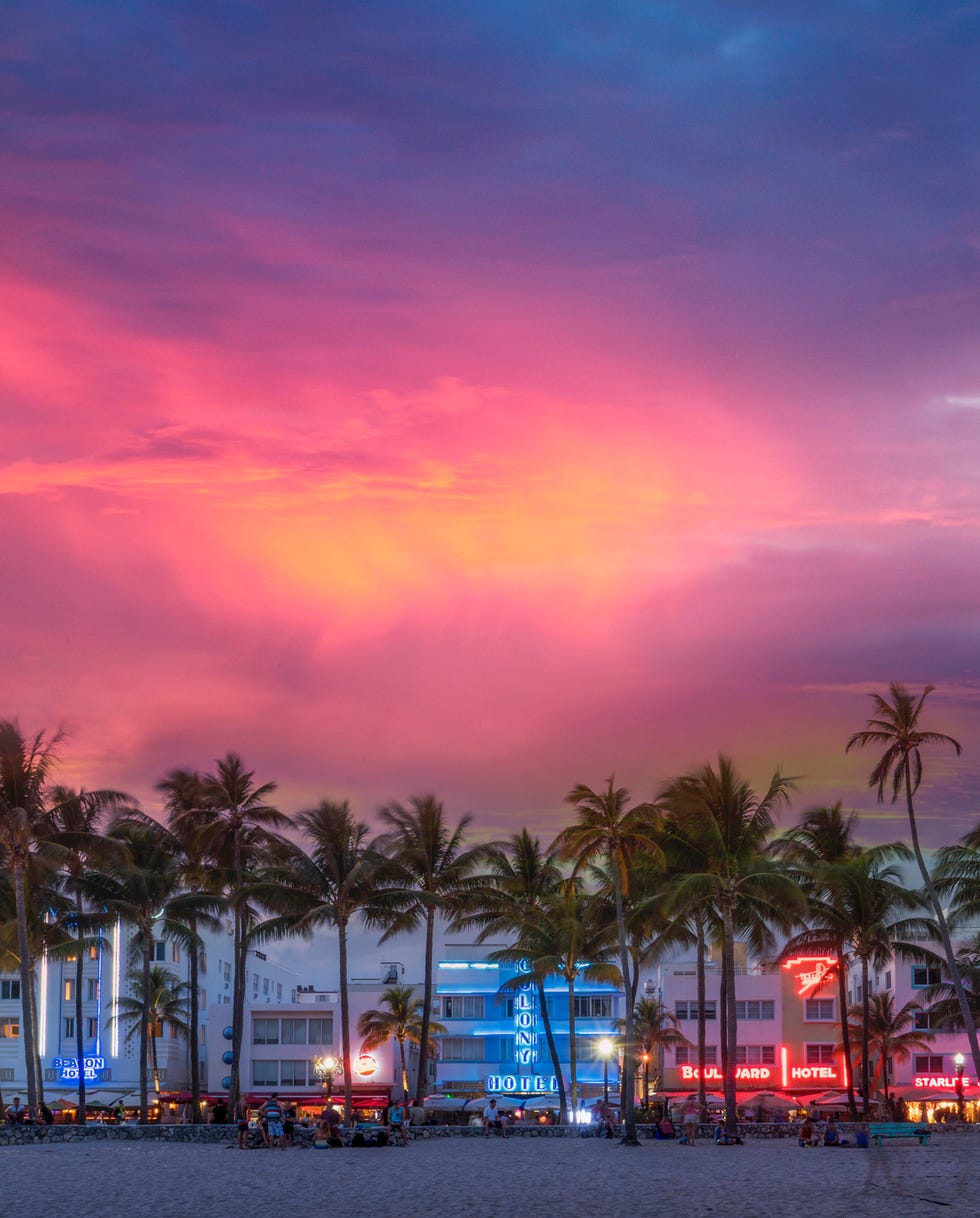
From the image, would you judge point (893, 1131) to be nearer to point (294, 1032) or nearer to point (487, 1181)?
point (487, 1181)

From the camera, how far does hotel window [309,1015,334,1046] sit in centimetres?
10025

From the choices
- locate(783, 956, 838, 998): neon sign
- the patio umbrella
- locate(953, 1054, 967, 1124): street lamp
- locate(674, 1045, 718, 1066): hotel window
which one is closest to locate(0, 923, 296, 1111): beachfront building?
the patio umbrella

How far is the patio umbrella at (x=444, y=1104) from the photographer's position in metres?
88.6

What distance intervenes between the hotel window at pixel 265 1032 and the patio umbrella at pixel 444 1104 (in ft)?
35.6

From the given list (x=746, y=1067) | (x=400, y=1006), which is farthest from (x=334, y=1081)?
(x=746, y=1067)

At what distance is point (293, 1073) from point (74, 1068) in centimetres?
1315

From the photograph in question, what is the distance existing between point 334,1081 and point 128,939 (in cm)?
1555

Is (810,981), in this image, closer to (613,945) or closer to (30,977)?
(613,945)

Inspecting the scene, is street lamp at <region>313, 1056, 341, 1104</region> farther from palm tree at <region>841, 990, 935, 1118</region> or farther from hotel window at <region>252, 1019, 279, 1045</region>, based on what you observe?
palm tree at <region>841, 990, 935, 1118</region>

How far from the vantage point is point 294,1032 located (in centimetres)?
10050

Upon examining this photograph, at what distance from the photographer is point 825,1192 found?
33344 millimetres

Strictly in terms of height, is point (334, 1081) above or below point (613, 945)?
below

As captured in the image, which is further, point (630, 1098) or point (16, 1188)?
point (630, 1098)

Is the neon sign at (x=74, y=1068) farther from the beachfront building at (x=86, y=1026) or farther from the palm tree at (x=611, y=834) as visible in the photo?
the palm tree at (x=611, y=834)
